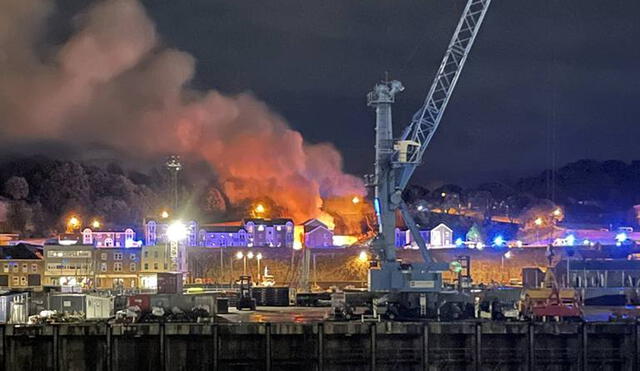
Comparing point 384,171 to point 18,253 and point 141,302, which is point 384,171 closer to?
point 141,302

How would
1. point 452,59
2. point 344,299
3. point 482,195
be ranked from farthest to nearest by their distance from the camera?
point 482,195, point 452,59, point 344,299

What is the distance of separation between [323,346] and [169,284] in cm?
1942

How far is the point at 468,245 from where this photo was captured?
88.8m

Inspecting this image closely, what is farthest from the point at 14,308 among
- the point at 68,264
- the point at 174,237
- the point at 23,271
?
the point at 68,264

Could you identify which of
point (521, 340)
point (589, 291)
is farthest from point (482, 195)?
point (521, 340)

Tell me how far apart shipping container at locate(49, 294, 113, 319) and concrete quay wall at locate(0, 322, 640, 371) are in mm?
10767

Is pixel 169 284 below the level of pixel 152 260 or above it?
below

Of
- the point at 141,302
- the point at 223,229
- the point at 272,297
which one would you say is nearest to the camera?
the point at 141,302

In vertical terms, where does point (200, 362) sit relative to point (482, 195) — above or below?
below

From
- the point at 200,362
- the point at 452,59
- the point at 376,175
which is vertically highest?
the point at 452,59

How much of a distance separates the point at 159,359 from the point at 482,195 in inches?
4201

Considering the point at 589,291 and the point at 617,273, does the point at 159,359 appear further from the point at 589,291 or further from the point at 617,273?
the point at 617,273

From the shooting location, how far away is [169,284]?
1903 inches

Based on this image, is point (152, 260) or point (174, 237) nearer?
point (174, 237)
